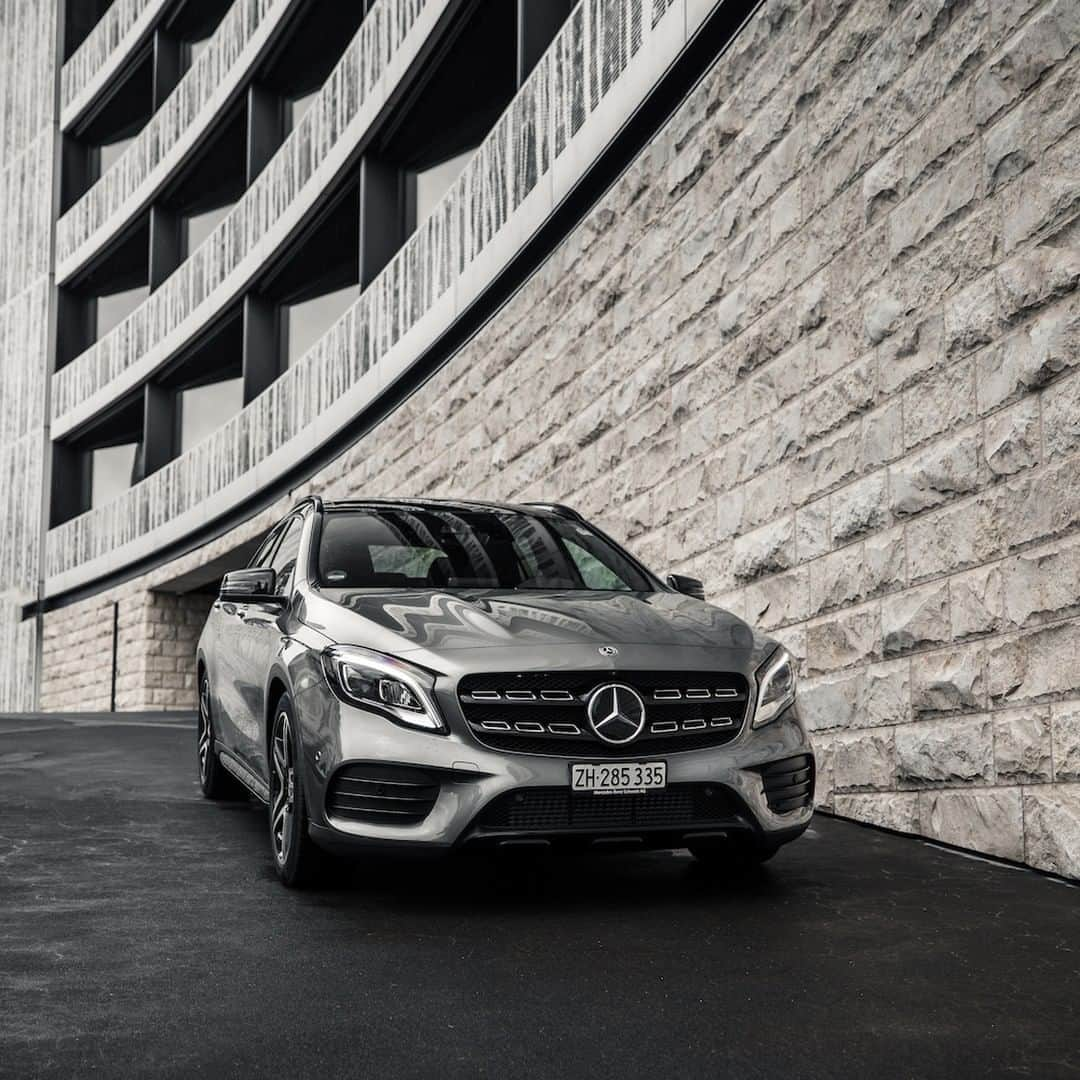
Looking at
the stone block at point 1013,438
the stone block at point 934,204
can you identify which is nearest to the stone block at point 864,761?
the stone block at point 1013,438

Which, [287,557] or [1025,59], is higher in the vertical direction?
[1025,59]

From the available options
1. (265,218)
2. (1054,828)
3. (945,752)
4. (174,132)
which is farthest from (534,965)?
(174,132)

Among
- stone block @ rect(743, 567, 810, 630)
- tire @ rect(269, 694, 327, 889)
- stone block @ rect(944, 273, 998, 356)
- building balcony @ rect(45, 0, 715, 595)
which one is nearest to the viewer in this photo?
tire @ rect(269, 694, 327, 889)

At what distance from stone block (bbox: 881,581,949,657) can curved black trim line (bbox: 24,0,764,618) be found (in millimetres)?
3928

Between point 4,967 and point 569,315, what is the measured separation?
25.8 ft

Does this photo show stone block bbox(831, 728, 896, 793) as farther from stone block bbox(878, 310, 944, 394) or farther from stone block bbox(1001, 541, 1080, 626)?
stone block bbox(878, 310, 944, 394)

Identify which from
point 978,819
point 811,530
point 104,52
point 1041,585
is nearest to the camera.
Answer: point 1041,585

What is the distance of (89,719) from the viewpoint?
16.3m

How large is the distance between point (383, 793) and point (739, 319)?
4.59 m

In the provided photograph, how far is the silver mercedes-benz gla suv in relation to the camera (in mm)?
4965

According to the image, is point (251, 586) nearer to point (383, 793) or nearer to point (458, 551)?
point (458, 551)

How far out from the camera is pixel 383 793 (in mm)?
4996

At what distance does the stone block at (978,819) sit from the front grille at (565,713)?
61.0 inches

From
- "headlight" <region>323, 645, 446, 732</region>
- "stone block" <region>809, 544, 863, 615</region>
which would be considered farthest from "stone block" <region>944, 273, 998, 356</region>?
"headlight" <region>323, 645, 446, 732</region>
